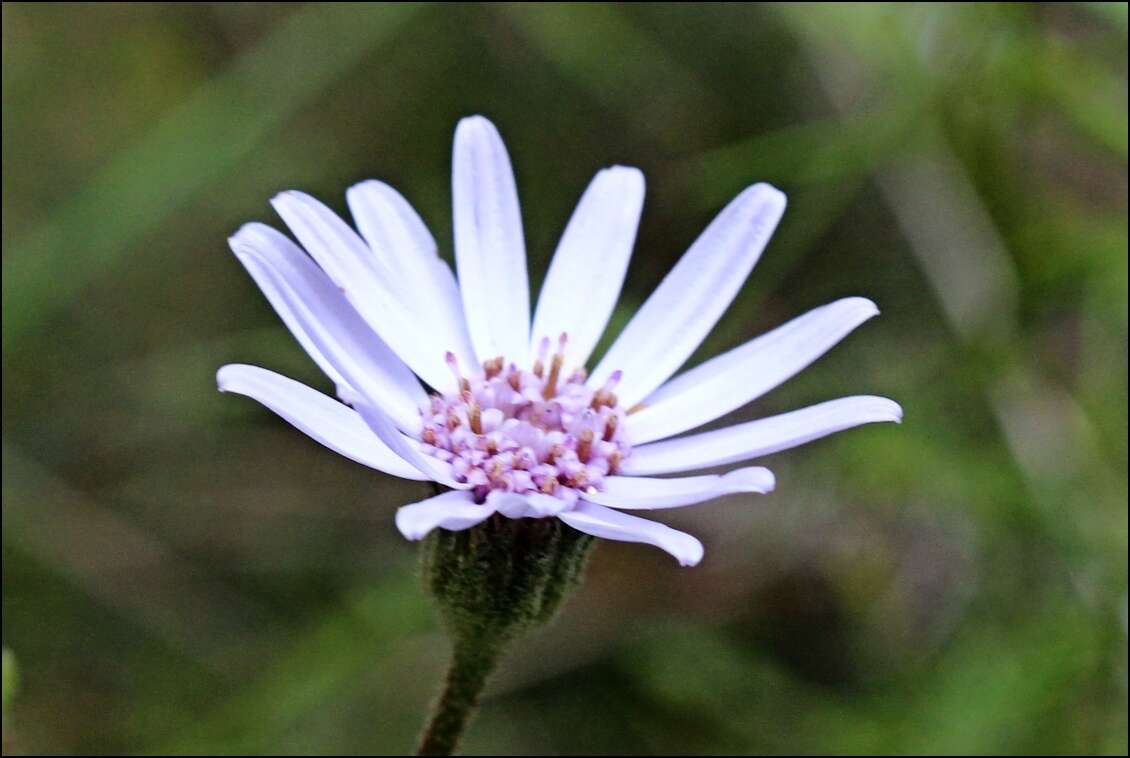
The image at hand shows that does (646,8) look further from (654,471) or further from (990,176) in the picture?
(654,471)

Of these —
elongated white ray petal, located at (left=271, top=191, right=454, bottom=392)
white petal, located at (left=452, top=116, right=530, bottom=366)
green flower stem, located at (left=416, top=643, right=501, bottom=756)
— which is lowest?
green flower stem, located at (left=416, top=643, right=501, bottom=756)

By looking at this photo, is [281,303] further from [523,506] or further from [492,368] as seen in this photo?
[492,368]

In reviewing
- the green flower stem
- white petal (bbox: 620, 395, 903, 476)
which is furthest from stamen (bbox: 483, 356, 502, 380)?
the green flower stem

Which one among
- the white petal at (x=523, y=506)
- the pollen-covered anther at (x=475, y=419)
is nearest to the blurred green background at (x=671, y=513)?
the pollen-covered anther at (x=475, y=419)

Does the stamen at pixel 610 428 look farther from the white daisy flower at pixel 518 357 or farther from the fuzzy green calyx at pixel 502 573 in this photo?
the fuzzy green calyx at pixel 502 573

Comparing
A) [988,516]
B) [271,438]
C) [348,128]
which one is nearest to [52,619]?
[271,438]

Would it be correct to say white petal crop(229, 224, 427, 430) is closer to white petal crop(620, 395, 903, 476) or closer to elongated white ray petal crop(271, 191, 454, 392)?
elongated white ray petal crop(271, 191, 454, 392)

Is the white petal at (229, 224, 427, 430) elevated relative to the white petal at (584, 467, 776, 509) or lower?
elevated
